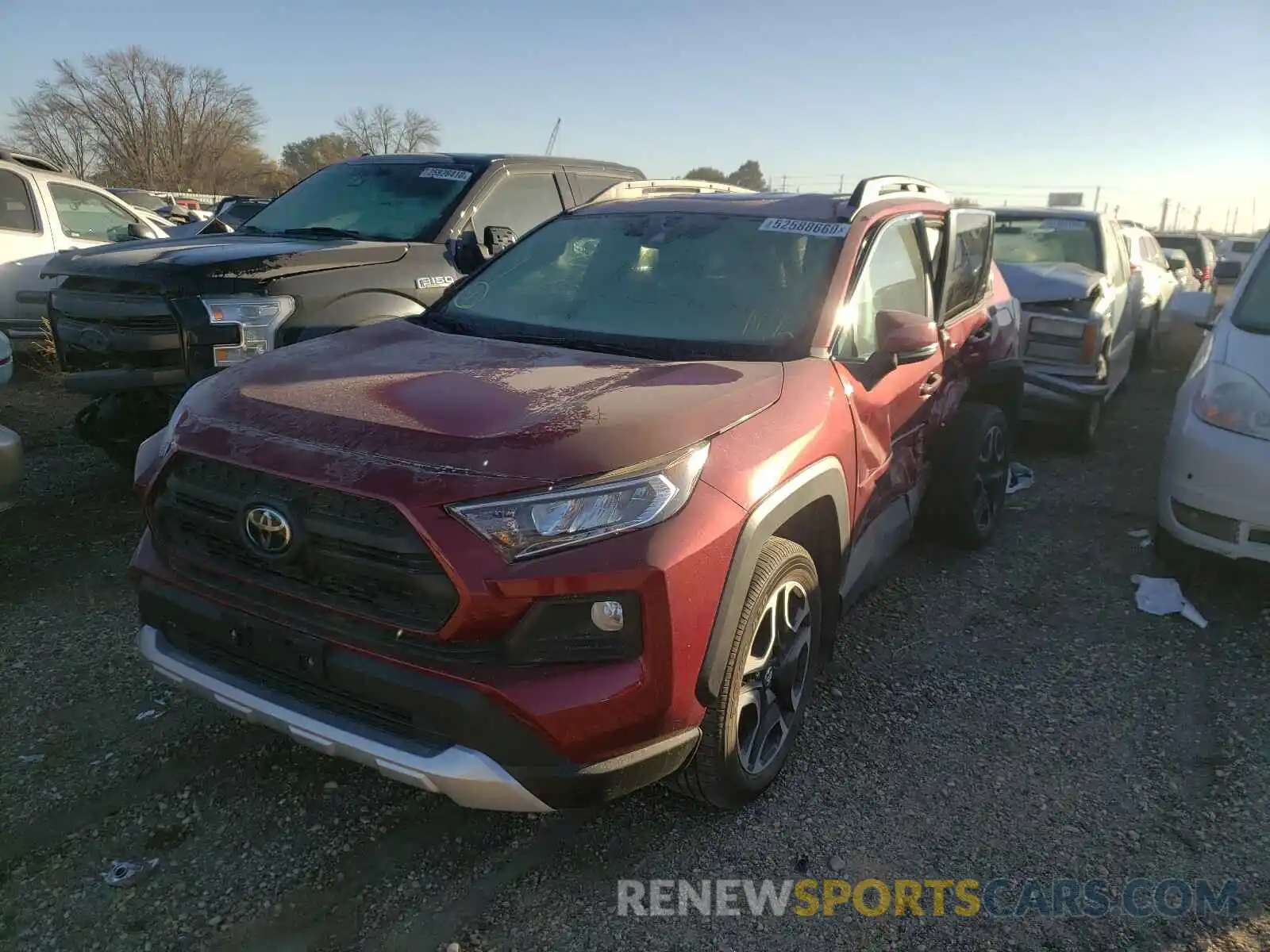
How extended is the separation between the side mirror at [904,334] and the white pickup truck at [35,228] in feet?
21.6

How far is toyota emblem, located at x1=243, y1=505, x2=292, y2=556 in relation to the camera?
7.20ft

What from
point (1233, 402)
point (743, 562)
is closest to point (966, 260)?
point (1233, 402)

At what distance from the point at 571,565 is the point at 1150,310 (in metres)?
10.3

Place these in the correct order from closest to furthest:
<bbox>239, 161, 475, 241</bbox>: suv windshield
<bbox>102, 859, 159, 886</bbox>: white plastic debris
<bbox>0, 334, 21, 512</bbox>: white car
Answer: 1. <bbox>102, 859, 159, 886</bbox>: white plastic debris
2. <bbox>0, 334, 21, 512</bbox>: white car
3. <bbox>239, 161, 475, 241</bbox>: suv windshield

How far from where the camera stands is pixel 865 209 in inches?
139

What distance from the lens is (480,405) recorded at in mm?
2369

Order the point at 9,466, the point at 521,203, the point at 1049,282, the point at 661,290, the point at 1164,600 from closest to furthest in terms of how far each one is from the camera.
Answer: the point at 661,290
the point at 9,466
the point at 1164,600
the point at 521,203
the point at 1049,282

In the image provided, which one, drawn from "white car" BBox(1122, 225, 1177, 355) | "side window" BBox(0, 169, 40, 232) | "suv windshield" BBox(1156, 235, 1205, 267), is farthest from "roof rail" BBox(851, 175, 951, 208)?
"suv windshield" BBox(1156, 235, 1205, 267)

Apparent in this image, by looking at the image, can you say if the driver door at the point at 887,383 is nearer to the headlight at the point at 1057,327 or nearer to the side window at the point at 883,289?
the side window at the point at 883,289

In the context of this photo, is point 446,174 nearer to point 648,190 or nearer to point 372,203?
point 372,203

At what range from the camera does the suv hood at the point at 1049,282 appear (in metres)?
6.54

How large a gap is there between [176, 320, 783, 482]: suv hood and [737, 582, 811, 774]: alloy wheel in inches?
25.1

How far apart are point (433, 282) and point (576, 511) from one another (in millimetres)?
3555

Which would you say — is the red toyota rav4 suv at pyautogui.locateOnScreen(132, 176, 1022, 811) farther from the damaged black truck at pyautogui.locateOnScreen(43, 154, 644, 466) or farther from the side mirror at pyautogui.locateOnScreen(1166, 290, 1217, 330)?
the side mirror at pyautogui.locateOnScreen(1166, 290, 1217, 330)
